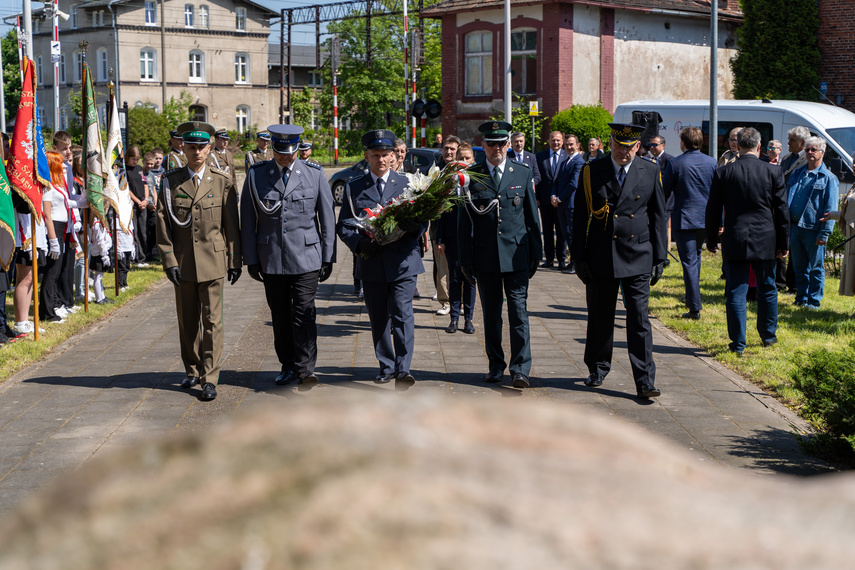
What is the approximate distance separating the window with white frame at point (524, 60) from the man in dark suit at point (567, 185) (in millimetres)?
19236

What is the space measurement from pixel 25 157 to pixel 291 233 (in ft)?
11.2

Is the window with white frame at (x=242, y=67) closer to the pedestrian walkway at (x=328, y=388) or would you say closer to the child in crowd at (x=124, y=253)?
the child in crowd at (x=124, y=253)

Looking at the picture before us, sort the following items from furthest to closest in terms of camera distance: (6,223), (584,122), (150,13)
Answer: (150,13), (584,122), (6,223)

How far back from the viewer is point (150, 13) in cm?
6869

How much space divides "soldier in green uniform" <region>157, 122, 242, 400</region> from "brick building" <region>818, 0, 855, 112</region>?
2621 centimetres

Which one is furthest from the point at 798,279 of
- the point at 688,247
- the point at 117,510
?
the point at 117,510

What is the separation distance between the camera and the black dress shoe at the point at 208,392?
7223mm

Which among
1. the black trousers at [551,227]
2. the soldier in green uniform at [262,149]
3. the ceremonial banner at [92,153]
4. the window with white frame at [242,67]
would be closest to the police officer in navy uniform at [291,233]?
the ceremonial banner at [92,153]

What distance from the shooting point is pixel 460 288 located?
10164 millimetres

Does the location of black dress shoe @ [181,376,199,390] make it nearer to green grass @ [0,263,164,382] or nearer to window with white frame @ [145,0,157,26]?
green grass @ [0,263,164,382]

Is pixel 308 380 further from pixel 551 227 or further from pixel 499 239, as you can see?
pixel 551 227

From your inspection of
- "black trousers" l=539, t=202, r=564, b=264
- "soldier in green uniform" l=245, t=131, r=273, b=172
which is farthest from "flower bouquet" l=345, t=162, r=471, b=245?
"soldier in green uniform" l=245, t=131, r=273, b=172

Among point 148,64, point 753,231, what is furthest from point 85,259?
point 148,64

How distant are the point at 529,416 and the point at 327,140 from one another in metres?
63.8
